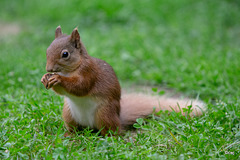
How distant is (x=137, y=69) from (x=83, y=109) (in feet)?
7.24

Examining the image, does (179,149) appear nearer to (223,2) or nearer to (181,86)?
(181,86)

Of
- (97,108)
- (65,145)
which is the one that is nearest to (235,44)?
(97,108)

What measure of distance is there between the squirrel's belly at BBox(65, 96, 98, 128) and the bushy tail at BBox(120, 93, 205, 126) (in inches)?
15.5

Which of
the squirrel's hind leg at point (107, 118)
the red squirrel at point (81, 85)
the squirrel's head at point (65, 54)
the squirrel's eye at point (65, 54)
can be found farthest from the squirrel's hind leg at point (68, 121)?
the squirrel's eye at point (65, 54)

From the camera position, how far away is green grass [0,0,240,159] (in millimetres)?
2564

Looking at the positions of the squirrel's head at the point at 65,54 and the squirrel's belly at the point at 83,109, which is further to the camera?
the squirrel's belly at the point at 83,109

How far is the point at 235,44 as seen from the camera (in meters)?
5.73

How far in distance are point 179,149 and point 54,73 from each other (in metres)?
1.19

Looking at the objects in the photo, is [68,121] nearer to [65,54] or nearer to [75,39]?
[65,54]

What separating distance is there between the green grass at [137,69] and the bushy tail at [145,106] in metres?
0.10

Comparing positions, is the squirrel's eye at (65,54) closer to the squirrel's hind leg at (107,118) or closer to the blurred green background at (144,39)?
the squirrel's hind leg at (107,118)

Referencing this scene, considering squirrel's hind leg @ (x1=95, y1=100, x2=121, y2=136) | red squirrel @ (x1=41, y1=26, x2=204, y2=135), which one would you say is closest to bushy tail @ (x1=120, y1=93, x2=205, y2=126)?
red squirrel @ (x1=41, y1=26, x2=204, y2=135)

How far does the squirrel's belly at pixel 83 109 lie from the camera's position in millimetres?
2844

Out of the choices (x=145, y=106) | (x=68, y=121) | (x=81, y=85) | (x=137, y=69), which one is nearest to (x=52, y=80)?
(x=81, y=85)
